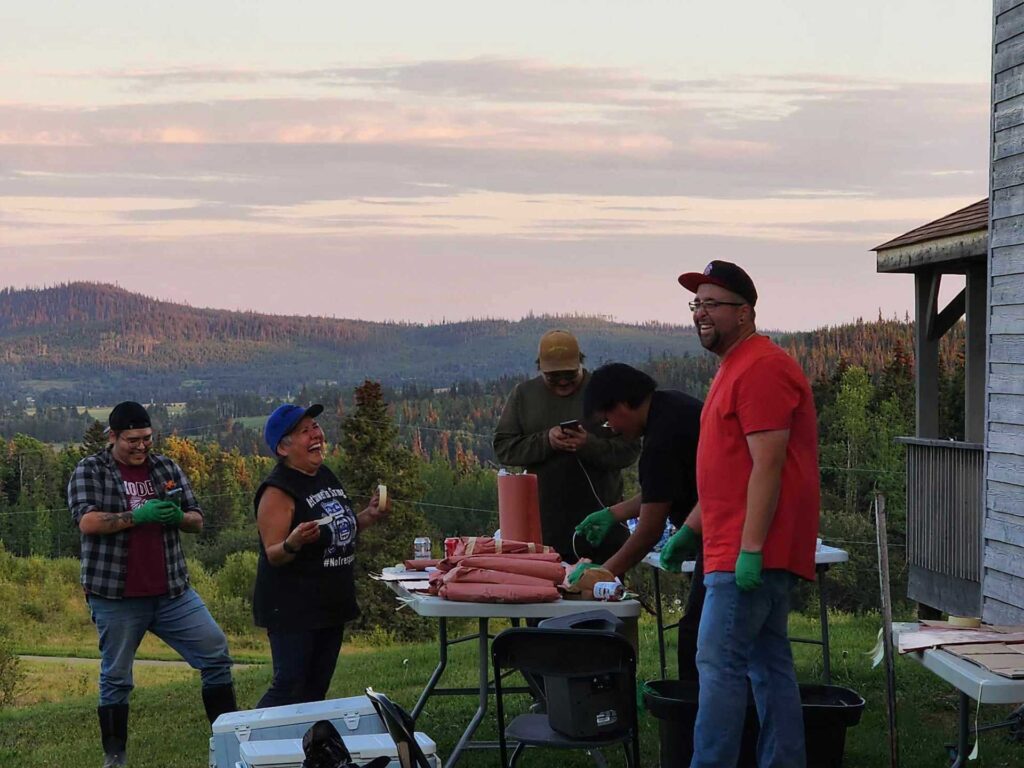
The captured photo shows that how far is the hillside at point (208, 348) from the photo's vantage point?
61.1 m

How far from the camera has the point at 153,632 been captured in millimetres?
6121

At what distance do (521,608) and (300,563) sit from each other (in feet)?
2.97

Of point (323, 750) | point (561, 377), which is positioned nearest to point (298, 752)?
point (323, 750)

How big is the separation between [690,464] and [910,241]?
774 cm

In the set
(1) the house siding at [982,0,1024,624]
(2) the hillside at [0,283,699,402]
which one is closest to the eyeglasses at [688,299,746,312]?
(1) the house siding at [982,0,1024,624]

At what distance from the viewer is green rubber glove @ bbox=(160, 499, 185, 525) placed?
6.04 metres

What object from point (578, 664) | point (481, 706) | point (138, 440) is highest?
point (138, 440)

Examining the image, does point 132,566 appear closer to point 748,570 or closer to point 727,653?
point 727,653

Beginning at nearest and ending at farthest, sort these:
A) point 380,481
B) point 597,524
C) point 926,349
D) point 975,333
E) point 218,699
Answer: point 597,524, point 218,699, point 975,333, point 926,349, point 380,481

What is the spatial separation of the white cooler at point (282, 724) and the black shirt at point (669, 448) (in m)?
1.25

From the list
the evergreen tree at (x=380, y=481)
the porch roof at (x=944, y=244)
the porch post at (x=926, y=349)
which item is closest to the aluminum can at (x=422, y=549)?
the porch roof at (x=944, y=244)

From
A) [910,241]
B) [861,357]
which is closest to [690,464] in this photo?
[910,241]

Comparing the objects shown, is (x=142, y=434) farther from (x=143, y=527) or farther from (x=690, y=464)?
(x=690, y=464)

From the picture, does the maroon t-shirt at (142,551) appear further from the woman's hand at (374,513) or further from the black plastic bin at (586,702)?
the black plastic bin at (586,702)
